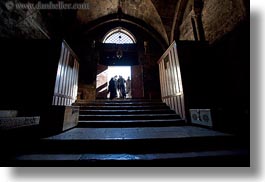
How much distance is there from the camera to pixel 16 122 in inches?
99.2

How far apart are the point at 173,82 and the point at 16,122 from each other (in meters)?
4.83

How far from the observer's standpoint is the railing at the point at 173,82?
476 cm

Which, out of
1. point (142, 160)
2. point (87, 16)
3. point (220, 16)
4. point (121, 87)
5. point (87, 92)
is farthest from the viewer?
point (121, 87)

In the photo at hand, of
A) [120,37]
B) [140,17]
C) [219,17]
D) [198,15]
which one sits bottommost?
[219,17]

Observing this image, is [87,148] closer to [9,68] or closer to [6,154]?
[6,154]

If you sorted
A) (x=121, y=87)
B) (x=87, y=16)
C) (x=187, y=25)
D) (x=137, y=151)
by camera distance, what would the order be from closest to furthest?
(x=137, y=151) < (x=187, y=25) < (x=87, y=16) < (x=121, y=87)

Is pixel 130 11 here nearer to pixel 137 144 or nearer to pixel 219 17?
pixel 219 17

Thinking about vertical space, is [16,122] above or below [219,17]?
below

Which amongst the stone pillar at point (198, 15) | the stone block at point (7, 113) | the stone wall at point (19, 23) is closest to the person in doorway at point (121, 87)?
the stone wall at point (19, 23)

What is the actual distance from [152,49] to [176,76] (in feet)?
18.6

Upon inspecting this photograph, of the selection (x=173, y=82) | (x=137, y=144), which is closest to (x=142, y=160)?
(x=137, y=144)

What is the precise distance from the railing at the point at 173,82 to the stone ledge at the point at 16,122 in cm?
419

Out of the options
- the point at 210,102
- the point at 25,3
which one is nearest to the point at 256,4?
the point at 210,102

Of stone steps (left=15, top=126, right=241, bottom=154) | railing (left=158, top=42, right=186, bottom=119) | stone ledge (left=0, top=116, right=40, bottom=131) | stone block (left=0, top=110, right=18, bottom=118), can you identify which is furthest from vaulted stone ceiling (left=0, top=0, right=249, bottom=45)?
stone steps (left=15, top=126, right=241, bottom=154)
